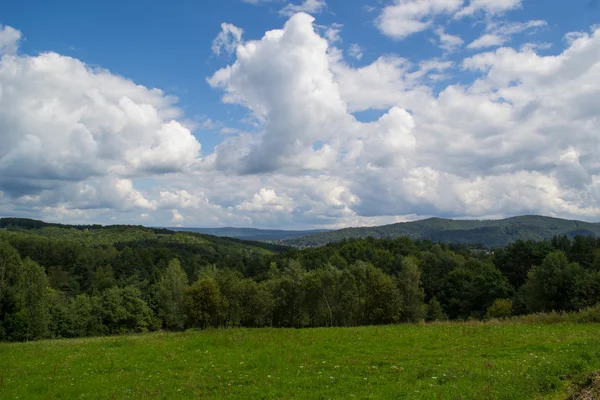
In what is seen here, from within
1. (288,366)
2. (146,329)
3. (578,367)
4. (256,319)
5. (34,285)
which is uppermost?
(578,367)

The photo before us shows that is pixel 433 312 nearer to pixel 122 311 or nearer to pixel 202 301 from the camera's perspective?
pixel 202 301

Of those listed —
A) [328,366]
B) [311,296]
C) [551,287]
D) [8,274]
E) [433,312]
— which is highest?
[328,366]

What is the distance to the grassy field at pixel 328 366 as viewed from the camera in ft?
40.1

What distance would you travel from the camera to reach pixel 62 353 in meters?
25.5

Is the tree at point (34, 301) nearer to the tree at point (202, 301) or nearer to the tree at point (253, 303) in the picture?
the tree at point (202, 301)

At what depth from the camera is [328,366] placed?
17016 mm

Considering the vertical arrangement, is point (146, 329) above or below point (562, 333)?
below

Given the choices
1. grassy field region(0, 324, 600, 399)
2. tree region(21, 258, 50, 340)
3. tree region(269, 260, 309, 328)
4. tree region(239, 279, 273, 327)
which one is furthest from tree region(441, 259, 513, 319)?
tree region(21, 258, 50, 340)

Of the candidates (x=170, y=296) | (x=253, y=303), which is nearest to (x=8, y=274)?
(x=253, y=303)

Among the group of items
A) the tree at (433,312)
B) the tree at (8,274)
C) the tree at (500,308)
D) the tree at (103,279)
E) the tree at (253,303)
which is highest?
the tree at (8,274)

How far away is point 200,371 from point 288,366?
398cm

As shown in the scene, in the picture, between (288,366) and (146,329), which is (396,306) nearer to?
(288,366)

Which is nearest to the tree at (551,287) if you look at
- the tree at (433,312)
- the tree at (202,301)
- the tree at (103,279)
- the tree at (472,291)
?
the tree at (472,291)

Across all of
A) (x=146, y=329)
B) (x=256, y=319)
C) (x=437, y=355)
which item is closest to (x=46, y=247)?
(x=146, y=329)
